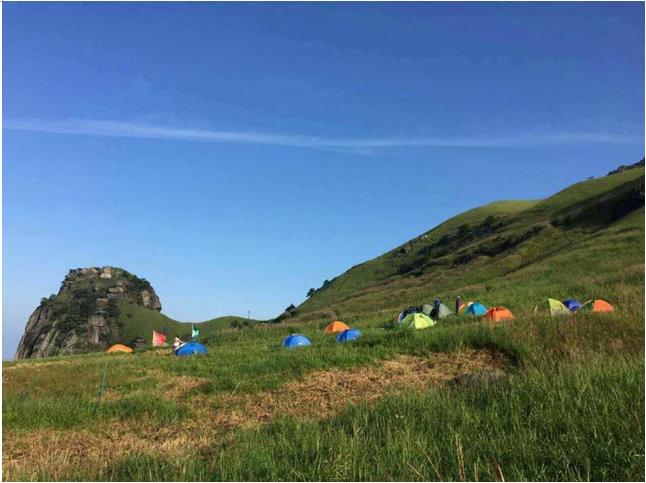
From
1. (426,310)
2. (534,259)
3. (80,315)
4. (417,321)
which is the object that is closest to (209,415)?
(417,321)

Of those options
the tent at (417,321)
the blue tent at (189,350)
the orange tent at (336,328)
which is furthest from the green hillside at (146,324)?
the tent at (417,321)

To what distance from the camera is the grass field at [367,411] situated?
5043mm

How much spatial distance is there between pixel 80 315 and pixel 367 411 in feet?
556

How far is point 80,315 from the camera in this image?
520ft

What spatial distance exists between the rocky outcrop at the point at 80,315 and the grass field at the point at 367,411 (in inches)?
4960

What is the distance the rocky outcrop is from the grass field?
12598 cm

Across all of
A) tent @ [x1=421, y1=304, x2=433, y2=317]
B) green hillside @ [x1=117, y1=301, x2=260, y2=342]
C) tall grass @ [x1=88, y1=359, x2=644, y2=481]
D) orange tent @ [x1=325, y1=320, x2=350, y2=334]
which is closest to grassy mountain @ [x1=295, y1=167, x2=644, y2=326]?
tent @ [x1=421, y1=304, x2=433, y2=317]

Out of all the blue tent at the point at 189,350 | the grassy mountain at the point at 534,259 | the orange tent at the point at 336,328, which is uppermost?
the grassy mountain at the point at 534,259

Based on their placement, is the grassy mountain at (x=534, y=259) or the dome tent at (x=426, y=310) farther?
the grassy mountain at (x=534, y=259)

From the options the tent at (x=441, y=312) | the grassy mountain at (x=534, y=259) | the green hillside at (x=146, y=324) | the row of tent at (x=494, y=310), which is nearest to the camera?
the row of tent at (x=494, y=310)

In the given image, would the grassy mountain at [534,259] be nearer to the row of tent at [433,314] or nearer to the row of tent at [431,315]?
the row of tent at [433,314]

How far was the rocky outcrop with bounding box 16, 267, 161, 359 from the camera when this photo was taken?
473 ft

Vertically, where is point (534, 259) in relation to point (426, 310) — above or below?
above

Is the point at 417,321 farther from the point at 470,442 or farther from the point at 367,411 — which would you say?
the point at 470,442
